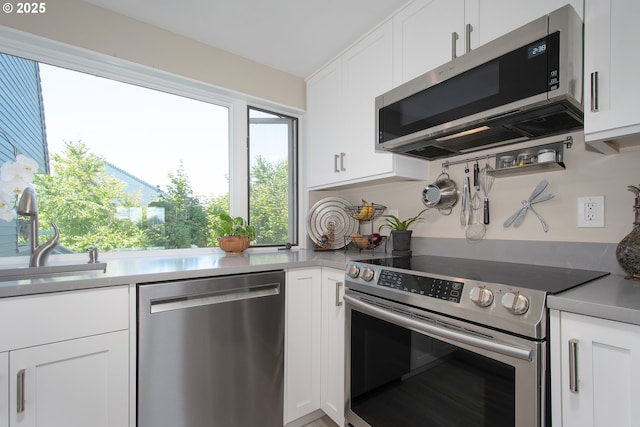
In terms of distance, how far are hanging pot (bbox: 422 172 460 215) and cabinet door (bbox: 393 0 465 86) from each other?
24.4 inches

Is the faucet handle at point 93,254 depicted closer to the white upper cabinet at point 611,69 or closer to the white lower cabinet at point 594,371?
the white lower cabinet at point 594,371

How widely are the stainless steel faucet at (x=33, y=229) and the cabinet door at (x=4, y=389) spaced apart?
1.38ft

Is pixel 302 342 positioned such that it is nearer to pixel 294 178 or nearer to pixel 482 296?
pixel 482 296

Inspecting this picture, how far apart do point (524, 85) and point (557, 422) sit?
1070 mm

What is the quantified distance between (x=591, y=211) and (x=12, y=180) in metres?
2.48

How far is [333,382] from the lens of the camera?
1562 millimetres

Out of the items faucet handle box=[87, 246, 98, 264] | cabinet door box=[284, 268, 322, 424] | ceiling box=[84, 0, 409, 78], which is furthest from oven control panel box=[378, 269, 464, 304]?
ceiling box=[84, 0, 409, 78]

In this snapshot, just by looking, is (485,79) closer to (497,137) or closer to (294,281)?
(497,137)

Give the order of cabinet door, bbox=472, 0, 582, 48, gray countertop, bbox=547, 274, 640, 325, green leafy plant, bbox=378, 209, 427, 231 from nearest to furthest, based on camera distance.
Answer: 1. gray countertop, bbox=547, 274, 640, 325
2. cabinet door, bbox=472, 0, 582, 48
3. green leafy plant, bbox=378, 209, 427, 231

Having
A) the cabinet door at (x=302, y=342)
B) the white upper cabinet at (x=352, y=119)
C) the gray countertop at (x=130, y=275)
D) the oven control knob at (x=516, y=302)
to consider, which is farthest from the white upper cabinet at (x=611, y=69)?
the cabinet door at (x=302, y=342)

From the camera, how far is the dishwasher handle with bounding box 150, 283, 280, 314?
1229 millimetres

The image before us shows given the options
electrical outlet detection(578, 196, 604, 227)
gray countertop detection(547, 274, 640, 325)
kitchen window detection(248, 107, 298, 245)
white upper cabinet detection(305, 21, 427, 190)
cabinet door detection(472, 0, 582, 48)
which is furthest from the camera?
kitchen window detection(248, 107, 298, 245)

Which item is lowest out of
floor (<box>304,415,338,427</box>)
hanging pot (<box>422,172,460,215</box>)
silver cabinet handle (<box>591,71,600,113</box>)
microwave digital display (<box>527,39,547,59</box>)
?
floor (<box>304,415,338,427</box>)

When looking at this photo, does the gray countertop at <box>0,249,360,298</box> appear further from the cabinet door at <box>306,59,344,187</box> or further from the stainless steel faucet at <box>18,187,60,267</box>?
the cabinet door at <box>306,59,344,187</box>
